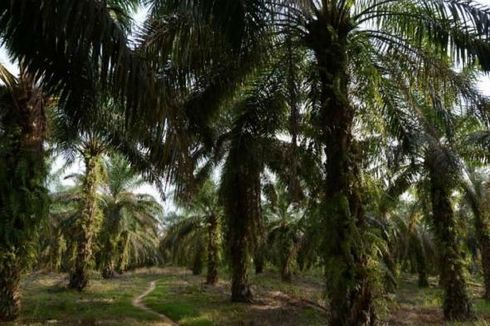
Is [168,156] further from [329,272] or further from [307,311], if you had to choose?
[307,311]

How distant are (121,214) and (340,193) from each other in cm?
2306

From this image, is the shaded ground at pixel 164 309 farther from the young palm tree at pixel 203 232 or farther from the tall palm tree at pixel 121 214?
the tall palm tree at pixel 121 214

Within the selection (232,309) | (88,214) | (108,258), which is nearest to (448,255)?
(232,309)

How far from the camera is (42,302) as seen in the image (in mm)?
16688

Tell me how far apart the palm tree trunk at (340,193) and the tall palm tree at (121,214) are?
19530 millimetres

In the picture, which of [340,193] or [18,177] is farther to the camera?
[18,177]

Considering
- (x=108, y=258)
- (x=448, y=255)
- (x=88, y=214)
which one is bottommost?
(x=108, y=258)

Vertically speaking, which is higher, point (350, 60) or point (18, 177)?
point (350, 60)

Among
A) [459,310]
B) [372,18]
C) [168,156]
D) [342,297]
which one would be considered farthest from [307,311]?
[168,156]

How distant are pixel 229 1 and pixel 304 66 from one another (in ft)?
19.7

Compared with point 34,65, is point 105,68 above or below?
below

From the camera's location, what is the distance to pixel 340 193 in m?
9.39

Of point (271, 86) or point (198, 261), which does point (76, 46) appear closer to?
point (271, 86)

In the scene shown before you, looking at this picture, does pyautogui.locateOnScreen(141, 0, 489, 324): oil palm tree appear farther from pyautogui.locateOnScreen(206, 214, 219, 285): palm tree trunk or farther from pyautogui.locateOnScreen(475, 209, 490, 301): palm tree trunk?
pyautogui.locateOnScreen(206, 214, 219, 285): palm tree trunk
